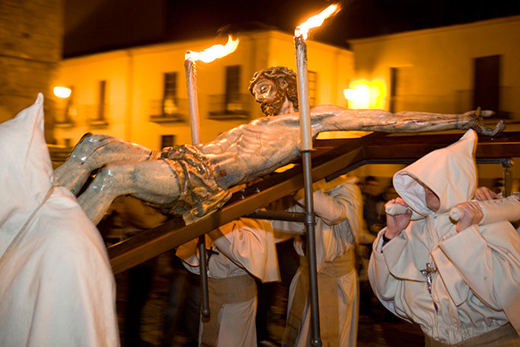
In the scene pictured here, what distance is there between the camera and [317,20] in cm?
290

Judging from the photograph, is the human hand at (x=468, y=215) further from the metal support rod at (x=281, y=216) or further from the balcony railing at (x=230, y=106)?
the balcony railing at (x=230, y=106)

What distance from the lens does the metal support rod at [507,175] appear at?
2883 millimetres

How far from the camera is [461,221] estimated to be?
2.44m

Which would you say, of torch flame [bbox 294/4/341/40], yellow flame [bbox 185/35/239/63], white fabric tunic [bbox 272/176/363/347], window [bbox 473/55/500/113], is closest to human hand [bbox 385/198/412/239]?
torch flame [bbox 294/4/341/40]

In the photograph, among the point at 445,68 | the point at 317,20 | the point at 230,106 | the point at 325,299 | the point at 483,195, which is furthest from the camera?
the point at 230,106

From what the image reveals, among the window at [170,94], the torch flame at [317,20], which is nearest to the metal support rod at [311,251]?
the torch flame at [317,20]

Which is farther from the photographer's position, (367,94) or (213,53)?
(367,94)

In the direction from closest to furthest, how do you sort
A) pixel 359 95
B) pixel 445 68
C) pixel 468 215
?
pixel 468 215
pixel 445 68
pixel 359 95

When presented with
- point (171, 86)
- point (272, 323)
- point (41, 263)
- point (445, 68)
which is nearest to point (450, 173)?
point (41, 263)

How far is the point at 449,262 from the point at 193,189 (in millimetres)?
1352

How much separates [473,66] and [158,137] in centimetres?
1077

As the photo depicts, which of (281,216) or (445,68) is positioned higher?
(445,68)

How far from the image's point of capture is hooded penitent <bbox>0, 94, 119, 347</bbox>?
1359 mm

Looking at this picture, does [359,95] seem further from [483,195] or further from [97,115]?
[483,195]
